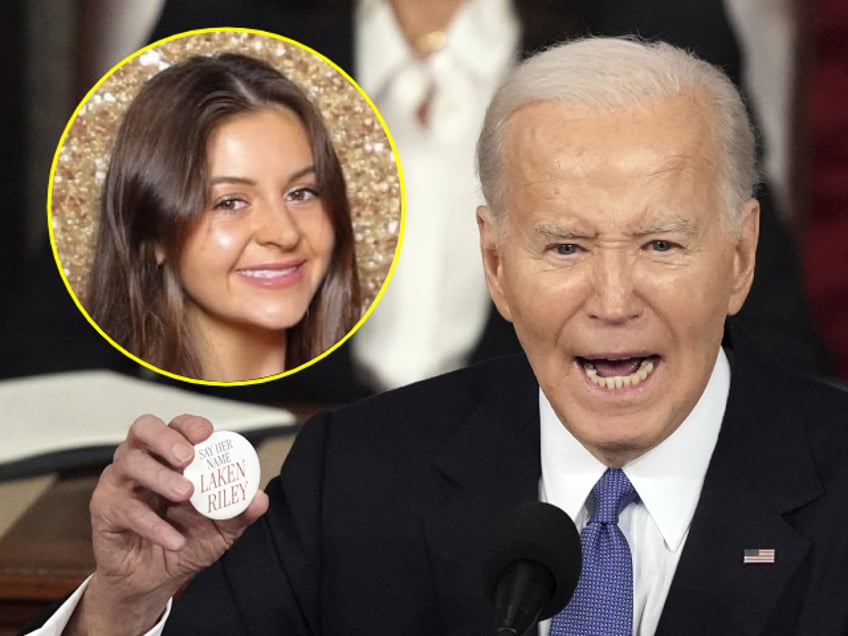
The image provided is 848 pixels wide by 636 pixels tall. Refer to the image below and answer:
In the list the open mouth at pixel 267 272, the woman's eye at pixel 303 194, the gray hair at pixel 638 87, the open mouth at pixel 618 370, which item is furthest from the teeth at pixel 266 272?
the open mouth at pixel 618 370

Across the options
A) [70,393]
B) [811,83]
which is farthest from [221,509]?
[811,83]

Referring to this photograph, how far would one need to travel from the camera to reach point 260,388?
2648mm

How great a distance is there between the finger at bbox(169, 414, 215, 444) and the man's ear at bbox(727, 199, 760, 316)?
0.68 meters

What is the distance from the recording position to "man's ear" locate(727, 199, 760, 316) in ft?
6.22

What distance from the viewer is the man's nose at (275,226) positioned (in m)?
2.49

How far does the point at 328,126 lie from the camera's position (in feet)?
8.36

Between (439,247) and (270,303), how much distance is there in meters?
0.31

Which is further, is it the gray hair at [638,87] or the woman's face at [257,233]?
the woman's face at [257,233]

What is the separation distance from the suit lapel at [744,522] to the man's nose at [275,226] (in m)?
0.85

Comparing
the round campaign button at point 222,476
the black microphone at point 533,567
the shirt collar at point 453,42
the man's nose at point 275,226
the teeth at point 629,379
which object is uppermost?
the shirt collar at point 453,42

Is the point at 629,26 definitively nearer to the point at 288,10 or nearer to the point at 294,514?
the point at 288,10

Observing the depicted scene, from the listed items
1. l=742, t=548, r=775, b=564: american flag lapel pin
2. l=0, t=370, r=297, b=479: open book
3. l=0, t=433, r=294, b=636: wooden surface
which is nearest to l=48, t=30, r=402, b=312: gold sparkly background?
l=0, t=370, r=297, b=479: open book

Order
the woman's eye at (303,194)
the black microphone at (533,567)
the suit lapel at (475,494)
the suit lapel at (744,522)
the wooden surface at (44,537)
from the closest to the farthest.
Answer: the black microphone at (533,567) < the suit lapel at (744,522) < the suit lapel at (475,494) < the wooden surface at (44,537) < the woman's eye at (303,194)

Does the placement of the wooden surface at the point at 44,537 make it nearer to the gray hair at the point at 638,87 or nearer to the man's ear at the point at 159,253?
the man's ear at the point at 159,253
